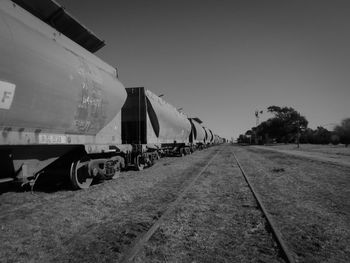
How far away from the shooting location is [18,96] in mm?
4359

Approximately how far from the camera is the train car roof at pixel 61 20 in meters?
5.69

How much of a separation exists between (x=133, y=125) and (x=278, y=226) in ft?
28.7

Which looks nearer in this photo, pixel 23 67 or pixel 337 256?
pixel 337 256

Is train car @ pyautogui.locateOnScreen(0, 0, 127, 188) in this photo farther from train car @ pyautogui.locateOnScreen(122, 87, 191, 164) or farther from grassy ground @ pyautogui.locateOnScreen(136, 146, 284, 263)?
train car @ pyautogui.locateOnScreen(122, 87, 191, 164)

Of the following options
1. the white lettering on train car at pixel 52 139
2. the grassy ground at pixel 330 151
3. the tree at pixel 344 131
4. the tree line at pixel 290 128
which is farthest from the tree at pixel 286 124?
the white lettering on train car at pixel 52 139

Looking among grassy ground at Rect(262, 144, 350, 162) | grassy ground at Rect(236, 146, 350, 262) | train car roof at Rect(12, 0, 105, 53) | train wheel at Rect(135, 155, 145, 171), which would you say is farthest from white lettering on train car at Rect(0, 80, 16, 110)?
grassy ground at Rect(262, 144, 350, 162)

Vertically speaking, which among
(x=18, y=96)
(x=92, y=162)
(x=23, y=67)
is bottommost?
(x=92, y=162)

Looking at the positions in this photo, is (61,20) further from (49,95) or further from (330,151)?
(330,151)

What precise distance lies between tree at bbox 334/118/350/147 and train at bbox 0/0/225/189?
78202 mm

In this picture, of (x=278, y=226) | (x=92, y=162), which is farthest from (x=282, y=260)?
(x=92, y=162)

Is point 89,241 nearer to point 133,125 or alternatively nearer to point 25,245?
point 25,245

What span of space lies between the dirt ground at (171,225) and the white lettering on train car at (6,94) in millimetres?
2013

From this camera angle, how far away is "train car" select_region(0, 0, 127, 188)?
14.0 feet

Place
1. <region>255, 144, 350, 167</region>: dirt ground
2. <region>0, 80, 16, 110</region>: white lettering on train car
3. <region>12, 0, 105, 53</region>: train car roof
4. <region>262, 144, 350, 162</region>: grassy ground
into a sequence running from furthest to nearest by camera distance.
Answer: <region>262, 144, 350, 162</region>: grassy ground, <region>255, 144, 350, 167</region>: dirt ground, <region>12, 0, 105, 53</region>: train car roof, <region>0, 80, 16, 110</region>: white lettering on train car
